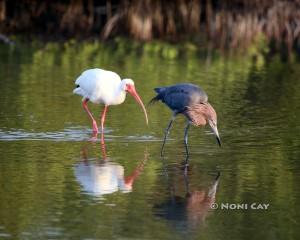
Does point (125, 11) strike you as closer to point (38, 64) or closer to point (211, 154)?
point (38, 64)

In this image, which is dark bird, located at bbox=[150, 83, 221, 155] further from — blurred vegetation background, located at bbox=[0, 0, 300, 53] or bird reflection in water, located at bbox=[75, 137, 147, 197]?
blurred vegetation background, located at bbox=[0, 0, 300, 53]

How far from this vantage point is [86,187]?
1038cm

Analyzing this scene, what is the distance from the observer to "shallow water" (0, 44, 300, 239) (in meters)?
8.98

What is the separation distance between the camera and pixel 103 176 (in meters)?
10.9

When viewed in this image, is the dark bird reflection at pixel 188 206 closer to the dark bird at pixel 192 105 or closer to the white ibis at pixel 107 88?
the dark bird at pixel 192 105

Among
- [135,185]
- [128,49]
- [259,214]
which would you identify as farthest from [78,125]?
[128,49]

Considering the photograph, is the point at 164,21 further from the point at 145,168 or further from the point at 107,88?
the point at 145,168

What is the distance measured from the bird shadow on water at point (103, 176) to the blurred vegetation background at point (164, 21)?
13961mm

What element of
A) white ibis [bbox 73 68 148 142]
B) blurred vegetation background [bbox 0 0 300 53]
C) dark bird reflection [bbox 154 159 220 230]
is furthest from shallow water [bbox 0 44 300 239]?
blurred vegetation background [bbox 0 0 300 53]

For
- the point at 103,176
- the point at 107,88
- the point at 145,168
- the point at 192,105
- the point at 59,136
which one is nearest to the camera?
the point at 103,176

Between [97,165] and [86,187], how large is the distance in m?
1.12

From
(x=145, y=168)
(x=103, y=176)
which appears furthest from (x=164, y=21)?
(x=103, y=176)

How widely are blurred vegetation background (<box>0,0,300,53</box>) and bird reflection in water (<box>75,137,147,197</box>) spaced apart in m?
14.1

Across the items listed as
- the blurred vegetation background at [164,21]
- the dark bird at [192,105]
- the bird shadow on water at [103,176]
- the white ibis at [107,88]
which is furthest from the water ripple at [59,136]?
the blurred vegetation background at [164,21]
